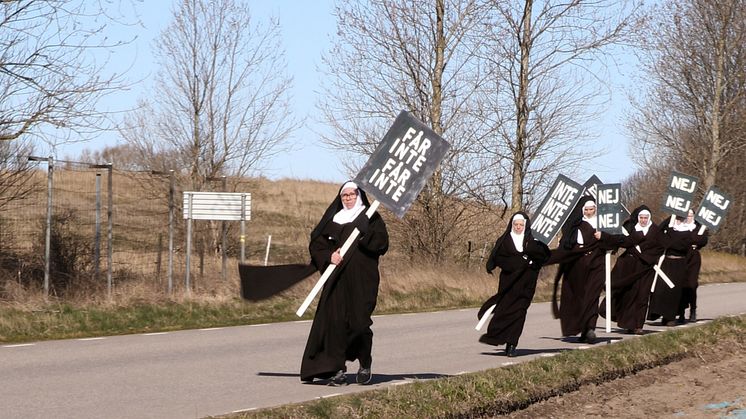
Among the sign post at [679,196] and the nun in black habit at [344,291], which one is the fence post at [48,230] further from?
the sign post at [679,196]

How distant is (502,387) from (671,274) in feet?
37.6

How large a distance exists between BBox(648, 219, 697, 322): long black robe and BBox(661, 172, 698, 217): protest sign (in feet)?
1.33

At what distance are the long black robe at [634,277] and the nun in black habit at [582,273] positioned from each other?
5.18 feet

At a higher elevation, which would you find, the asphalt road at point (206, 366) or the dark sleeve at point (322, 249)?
the dark sleeve at point (322, 249)

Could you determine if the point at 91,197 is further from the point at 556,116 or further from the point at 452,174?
the point at 556,116

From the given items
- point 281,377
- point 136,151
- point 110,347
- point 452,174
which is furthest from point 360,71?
point 281,377

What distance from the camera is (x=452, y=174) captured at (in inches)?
1260

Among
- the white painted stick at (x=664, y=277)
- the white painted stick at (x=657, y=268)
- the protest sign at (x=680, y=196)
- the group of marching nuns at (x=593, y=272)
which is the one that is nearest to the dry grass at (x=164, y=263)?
the white painted stick at (x=657, y=268)

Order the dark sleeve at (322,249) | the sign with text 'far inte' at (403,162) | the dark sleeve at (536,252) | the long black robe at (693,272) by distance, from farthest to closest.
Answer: the long black robe at (693,272)
the dark sleeve at (536,252)
the sign with text 'far inte' at (403,162)
the dark sleeve at (322,249)

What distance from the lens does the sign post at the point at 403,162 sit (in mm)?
12125

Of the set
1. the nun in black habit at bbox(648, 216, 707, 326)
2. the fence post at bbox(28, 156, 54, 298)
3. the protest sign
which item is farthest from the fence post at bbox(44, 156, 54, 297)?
the protest sign

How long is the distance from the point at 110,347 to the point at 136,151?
1961 cm

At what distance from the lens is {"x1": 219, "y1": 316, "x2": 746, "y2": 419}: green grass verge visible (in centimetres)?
970

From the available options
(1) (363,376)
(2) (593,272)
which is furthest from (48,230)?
(1) (363,376)
